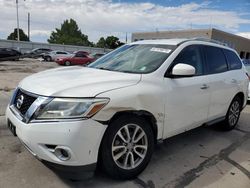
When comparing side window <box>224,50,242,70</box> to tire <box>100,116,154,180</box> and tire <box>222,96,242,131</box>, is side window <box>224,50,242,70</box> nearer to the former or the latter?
tire <box>222,96,242,131</box>

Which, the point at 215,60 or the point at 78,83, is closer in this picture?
the point at 78,83

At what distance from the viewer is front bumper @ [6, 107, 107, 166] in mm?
2852

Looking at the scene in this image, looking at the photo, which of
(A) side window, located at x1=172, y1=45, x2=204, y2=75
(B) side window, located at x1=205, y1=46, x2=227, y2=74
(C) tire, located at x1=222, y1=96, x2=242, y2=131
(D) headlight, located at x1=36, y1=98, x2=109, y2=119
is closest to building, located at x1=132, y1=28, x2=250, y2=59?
(C) tire, located at x1=222, y1=96, x2=242, y2=131

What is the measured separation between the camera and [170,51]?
161 inches

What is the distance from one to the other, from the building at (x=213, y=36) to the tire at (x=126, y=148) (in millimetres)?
40290

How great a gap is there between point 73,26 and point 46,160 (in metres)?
96.1

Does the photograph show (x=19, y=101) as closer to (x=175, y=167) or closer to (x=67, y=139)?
(x=67, y=139)

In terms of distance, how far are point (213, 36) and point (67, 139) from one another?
44.2 meters

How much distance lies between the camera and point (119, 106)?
314 cm

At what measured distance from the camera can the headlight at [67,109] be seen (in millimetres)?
2906

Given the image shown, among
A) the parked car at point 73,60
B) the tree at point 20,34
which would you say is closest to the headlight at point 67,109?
the parked car at point 73,60

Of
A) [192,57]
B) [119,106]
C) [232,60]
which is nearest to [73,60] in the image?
[232,60]

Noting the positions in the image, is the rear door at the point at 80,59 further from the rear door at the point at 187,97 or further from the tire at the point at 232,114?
the rear door at the point at 187,97

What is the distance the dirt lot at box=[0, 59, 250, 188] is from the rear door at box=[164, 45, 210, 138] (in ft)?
1.50
